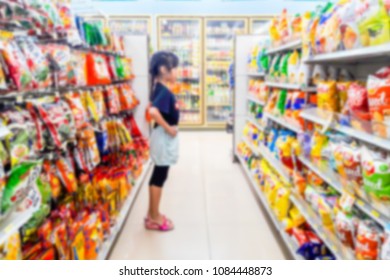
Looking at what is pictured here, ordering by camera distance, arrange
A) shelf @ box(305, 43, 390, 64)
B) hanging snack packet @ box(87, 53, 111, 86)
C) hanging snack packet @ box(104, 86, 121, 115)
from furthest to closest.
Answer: hanging snack packet @ box(104, 86, 121, 115)
hanging snack packet @ box(87, 53, 111, 86)
shelf @ box(305, 43, 390, 64)

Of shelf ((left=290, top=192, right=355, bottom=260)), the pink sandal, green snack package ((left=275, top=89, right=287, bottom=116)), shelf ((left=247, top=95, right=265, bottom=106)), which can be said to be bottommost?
the pink sandal

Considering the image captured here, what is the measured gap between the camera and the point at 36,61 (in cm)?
204

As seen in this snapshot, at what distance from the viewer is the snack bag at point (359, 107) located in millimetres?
1807

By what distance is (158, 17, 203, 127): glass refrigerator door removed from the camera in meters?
8.78

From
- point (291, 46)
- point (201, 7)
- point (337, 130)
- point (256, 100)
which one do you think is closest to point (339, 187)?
point (337, 130)

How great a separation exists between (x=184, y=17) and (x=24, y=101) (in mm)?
6976

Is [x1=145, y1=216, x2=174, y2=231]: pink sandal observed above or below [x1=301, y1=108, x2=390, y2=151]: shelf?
below

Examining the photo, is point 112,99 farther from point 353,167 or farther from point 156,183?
point 353,167

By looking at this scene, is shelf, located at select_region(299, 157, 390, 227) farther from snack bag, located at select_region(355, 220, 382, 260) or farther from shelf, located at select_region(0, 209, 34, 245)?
shelf, located at select_region(0, 209, 34, 245)

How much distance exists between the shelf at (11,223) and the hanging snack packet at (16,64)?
2.03 feet

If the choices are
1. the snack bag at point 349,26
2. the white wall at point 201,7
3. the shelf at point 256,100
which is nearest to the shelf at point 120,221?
the shelf at point 256,100

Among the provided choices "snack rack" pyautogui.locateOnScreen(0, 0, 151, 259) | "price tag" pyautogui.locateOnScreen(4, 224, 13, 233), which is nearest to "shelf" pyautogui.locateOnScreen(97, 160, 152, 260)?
"snack rack" pyautogui.locateOnScreen(0, 0, 151, 259)

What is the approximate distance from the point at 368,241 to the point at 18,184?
5.09ft

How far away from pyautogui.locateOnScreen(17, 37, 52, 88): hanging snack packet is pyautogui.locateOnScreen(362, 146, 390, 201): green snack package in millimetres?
1705
